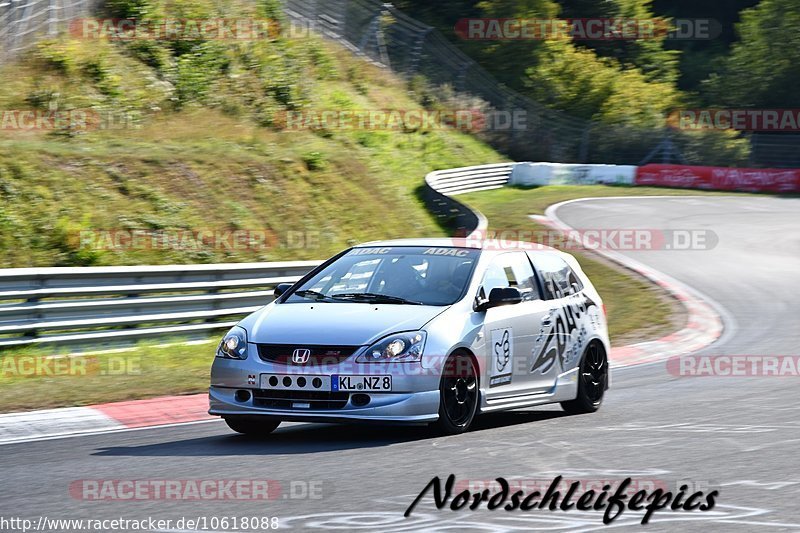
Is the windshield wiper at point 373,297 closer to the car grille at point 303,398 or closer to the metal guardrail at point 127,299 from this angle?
the car grille at point 303,398

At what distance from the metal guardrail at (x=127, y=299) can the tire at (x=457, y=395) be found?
6.00 metres

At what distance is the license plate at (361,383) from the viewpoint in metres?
8.45

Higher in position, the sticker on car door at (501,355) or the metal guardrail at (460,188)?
the sticker on car door at (501,355)

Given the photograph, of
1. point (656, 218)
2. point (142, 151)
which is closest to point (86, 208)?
point (142, 151)

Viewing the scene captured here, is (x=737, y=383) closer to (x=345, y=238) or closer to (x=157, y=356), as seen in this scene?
(x=157, y=356)

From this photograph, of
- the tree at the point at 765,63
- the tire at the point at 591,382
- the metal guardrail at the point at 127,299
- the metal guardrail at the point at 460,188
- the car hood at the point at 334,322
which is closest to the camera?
the car hood at the point at 334,322

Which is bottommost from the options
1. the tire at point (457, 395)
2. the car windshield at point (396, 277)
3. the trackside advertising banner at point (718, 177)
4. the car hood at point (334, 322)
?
the trackside advertising banner at point (718, 177)

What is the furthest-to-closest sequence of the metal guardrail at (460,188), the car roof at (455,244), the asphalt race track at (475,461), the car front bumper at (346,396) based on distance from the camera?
1. the metal guardrail at (460,188)
2. the car roof at (455,244)
3. the car front bumper at (346,396)
4. the asphalt race track at (475,461)

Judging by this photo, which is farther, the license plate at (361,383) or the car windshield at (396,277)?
the car windshield at (396,277)

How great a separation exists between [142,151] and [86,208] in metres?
3.59

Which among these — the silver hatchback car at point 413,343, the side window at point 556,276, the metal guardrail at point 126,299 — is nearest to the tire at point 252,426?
the silver hatchback car at point 413,343

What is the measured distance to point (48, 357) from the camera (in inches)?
515

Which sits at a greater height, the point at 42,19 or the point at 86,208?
the point at 42,19

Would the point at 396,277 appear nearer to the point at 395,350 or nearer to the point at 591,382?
the point at 395,350
